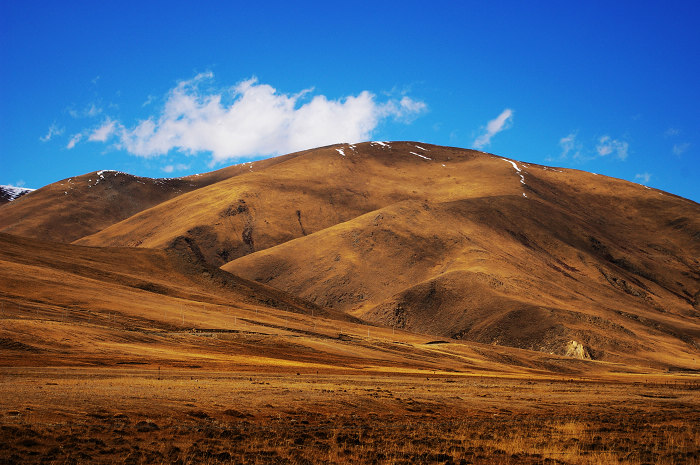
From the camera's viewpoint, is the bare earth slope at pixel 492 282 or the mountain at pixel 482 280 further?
the bare earth slope at pixel 492 282

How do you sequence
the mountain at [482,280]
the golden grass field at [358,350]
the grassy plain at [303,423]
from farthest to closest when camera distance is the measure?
the mountain at [482,280] < the golden grass field at [358,350] < the grassy plain at [303,423]

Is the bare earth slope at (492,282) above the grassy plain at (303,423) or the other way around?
above

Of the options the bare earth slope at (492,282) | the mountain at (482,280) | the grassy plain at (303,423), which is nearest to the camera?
the grassy plain at (303,423)

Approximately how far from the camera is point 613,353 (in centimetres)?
12331

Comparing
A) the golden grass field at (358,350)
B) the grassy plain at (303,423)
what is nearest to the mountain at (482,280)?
the golden grass field at (358,350)

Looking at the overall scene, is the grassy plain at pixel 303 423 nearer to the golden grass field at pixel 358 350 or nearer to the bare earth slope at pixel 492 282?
the golden grass field at pixel 358 350

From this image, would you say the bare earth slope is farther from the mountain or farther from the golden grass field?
the golden grass field

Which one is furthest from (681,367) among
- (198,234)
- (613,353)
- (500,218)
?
(198,234)

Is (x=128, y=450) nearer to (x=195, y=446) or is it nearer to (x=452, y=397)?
(x=195, y=446)

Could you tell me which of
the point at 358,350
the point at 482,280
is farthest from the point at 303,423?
the point at 482,280

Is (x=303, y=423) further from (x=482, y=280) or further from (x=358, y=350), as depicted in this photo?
(x=482, y=280)

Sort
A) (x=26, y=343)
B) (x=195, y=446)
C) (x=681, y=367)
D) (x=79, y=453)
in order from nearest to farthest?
(x=79, y=453) → (x=195, y=446) → (x=26, y=343) → (x=681, y=367)

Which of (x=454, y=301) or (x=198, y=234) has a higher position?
(x=198, y=234)

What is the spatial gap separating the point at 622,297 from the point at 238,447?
163256 millimetres
